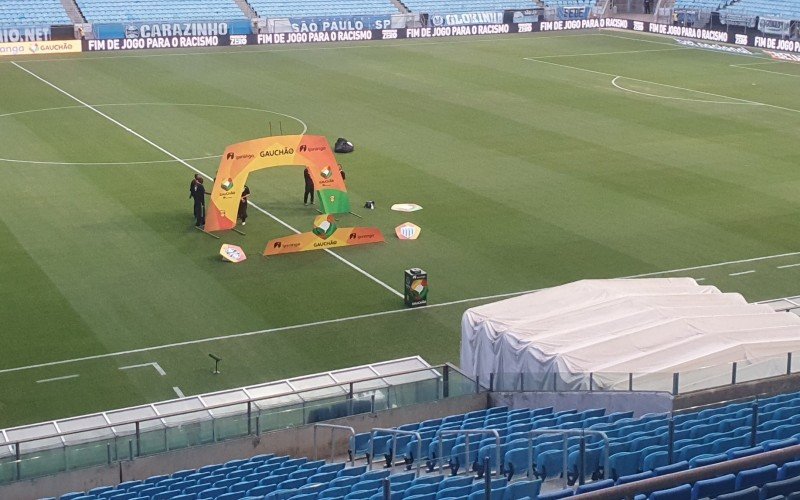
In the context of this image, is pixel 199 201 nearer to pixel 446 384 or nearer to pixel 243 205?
pixel 243 205

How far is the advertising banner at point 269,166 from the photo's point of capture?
3569cm

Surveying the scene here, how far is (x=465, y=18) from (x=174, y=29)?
18965mm

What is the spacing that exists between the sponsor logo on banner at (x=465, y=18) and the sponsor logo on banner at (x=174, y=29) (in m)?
14.1

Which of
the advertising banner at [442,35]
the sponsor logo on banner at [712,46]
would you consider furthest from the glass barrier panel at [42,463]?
the sponsor logo on banner at [712,46]

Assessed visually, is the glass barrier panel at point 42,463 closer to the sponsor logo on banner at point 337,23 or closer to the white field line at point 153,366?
the white field line at point 153,366

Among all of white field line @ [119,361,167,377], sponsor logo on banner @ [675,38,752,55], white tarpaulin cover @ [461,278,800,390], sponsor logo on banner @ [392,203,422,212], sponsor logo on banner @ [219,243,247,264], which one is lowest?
white field line @ [119,361,167,377]

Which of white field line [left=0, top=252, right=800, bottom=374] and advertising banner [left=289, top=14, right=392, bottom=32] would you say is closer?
white field line [left=0, top=252, right=800, bottom=374]

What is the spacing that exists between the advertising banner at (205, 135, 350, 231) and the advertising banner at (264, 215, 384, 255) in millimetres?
2061

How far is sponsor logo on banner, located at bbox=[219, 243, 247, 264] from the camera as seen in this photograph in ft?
109

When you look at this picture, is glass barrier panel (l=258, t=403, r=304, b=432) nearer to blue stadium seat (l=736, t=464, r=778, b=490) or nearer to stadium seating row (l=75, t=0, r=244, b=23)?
blue stadium seat (l=736, t=464, r=778, b=490)

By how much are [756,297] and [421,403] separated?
12.4 metres

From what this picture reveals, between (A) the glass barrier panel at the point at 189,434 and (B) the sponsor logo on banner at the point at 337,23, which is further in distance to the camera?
(B) the sponsor logo on banner at the point at 337,23

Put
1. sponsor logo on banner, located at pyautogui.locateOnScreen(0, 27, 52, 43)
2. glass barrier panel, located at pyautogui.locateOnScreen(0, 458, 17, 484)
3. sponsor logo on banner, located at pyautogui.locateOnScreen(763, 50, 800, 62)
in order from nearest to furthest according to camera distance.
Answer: glass barrier panel, located at pyautogui.locateOnScreen(0, 458, 17, 484) → sponsor logo on banner, located at pyautogui.locateOnScreen(0, 27, 52, 43) → sponsor logo on banner, located at pyautogui.locateOnScreen(763, 50, 800, 62)

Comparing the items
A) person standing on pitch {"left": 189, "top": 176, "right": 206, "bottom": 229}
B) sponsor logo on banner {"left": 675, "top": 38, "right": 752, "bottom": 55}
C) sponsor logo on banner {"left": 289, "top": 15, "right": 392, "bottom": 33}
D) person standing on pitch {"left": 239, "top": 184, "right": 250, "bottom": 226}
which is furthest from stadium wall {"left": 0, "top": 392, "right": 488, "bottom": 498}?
sponsor logo on banner {"left": 289, "top": 15, "right": 392, "bottom": 33}
